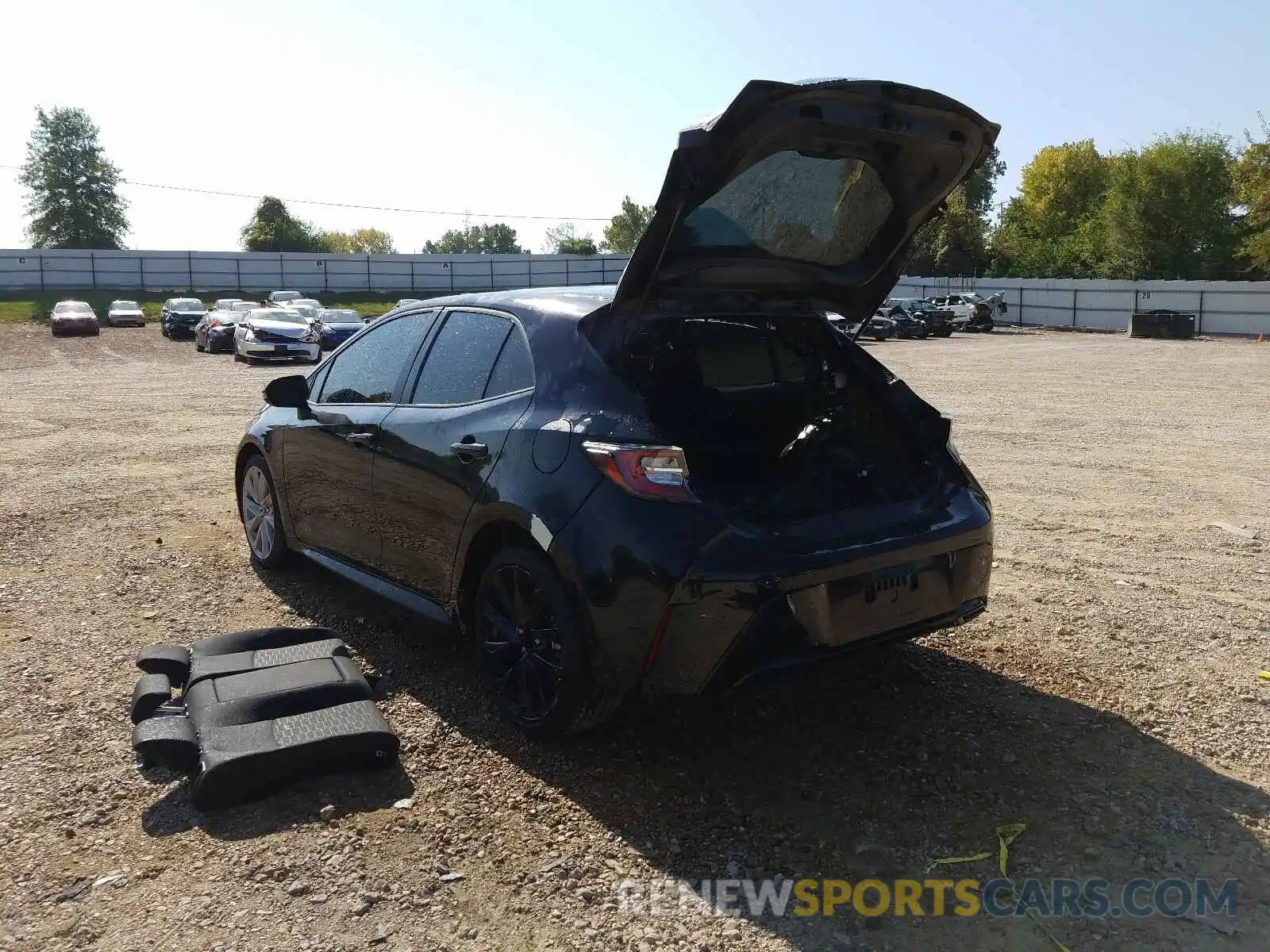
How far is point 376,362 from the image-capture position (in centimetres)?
498

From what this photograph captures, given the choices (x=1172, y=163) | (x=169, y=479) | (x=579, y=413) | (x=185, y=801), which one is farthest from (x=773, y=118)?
(x=1172, y=163)

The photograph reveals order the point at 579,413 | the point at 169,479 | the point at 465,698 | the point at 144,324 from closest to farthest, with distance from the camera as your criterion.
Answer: the point at 579,413 < the point at 465,698 < the point at 169,479 < the point at 144,324

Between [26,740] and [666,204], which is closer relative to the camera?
[666,204]

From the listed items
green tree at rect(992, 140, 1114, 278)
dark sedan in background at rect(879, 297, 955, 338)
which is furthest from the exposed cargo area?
green tree at rect(992, 140, 1114, 278)

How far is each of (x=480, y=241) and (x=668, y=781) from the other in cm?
11955

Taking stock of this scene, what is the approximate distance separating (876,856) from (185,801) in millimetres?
2217

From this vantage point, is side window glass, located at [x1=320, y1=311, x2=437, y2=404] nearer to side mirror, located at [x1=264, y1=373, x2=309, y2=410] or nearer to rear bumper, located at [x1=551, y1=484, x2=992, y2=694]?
side mirror, located at [x1=264, y1=373, x2=309, y2=410]

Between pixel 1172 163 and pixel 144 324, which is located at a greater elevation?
pixel 1172 163

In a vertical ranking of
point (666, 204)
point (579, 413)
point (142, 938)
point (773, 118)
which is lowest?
point (142, 938)

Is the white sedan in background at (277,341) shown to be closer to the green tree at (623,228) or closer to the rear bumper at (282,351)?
the rear bumper at (282,351)

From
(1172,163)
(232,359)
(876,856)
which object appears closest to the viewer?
(876,856)

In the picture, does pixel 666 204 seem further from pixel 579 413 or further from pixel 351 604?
pixel 351 604

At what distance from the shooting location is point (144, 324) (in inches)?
1665

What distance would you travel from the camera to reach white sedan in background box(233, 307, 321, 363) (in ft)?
83.5
